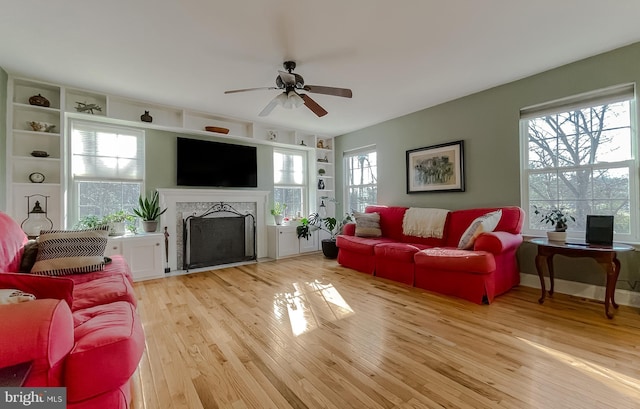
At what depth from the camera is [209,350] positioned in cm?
190

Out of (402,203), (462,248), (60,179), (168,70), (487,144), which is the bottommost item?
(462,248)

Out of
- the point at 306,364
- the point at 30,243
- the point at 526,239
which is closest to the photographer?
the point at 306,364

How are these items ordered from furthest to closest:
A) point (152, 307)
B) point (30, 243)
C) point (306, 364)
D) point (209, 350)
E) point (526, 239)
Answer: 1. point (526, 239)
2. point (152, 307)
3. point (30, 243)
4. point (209, 350)
5. point (306, 364)

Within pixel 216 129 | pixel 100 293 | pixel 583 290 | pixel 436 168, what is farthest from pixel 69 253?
pixel 583 290

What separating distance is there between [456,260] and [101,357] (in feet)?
9.63

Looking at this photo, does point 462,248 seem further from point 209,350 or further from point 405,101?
point 209,350

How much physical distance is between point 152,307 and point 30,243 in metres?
1.13

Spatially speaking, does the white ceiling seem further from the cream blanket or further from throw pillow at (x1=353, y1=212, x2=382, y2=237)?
throw pillow at (x1=353, y1=212, x2=382, y2=237)

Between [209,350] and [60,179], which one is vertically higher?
[60,179]

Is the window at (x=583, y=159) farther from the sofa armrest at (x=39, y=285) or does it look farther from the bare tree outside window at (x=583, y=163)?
the sofa armrest at (x=39, y=285)

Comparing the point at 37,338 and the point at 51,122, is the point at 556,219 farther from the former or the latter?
the point at 51,122

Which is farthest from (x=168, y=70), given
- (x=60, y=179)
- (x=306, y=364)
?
(x=306, y=364)

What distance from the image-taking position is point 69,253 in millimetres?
2117

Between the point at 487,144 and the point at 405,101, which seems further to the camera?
the point at 405,101
